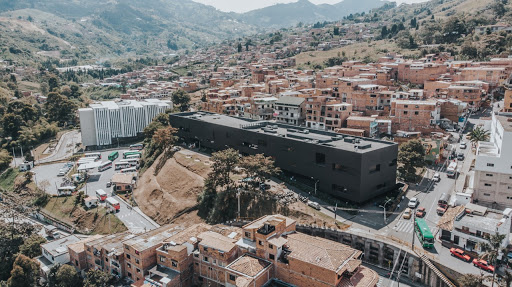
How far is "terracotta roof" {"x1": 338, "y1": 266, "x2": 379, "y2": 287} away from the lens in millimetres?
25688

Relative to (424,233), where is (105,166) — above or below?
below

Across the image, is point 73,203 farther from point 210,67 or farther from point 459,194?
point 210,67

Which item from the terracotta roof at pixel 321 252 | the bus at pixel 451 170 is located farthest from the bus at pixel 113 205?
the bus at pixel 451 170

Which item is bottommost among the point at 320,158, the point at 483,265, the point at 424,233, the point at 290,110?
the point at 483,265

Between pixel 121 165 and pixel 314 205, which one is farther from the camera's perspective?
pixel 121 165

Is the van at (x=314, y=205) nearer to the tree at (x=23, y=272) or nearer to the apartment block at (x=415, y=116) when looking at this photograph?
the apartment block at (x=415, y=116)

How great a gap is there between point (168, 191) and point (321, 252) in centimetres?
2719

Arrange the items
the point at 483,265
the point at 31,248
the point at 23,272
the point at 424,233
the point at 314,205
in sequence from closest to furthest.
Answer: the point at 483,265
the point at 424,233
the point at 23,272
the point at 314,205
the point at 31,248

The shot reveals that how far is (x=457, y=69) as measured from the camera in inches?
2692

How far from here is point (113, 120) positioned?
74625mm

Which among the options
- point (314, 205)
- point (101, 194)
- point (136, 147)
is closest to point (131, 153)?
point (136, 147)

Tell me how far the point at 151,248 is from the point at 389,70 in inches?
2331

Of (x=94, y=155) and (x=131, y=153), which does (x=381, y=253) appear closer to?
(x=131, y=153)

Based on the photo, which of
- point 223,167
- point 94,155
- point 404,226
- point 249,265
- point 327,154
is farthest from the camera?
point 94,155
